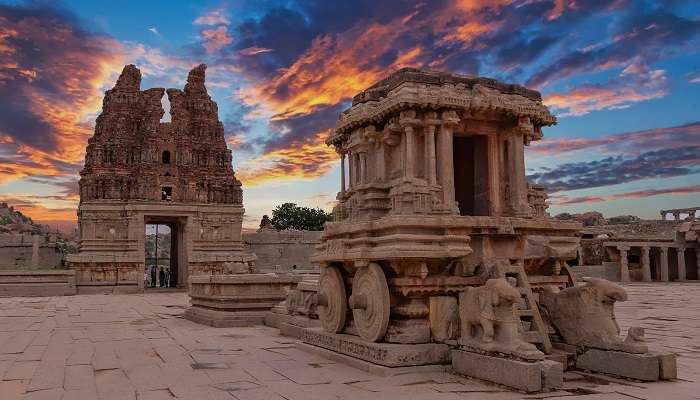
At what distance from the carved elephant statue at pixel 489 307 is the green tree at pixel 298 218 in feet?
178

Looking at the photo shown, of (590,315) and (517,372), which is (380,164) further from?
(517,372)

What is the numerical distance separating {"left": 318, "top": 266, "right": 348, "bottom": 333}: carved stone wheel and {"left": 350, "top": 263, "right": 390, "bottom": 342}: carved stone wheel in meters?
0.40

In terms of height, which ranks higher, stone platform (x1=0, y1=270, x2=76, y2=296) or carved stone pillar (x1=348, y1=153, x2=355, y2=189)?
carved stone pillar (x1=348, y1=153, x2=355, y2=189)

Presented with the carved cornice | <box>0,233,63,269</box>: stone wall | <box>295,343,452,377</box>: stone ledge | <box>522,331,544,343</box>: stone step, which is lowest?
<box>295,343,452,377</box>: stone ledge

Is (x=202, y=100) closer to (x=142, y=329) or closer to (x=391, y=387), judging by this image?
(x=142, y=329)

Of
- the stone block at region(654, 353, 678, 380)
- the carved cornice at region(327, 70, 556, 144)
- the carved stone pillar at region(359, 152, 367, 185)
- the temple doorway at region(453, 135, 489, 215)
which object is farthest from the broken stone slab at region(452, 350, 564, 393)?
the carved stone pillar at region(359, 152, 367, 185)

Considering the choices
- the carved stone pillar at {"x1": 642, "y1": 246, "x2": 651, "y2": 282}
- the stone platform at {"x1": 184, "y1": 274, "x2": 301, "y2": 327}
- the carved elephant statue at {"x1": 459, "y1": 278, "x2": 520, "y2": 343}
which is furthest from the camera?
the carved stone pillar at {"x1": 642, "y1": 246, "x2": 651, "y2": 282}

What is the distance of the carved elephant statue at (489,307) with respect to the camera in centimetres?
606

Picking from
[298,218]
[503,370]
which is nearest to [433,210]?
[503,370]

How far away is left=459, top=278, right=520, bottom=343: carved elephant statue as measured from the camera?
606 cm

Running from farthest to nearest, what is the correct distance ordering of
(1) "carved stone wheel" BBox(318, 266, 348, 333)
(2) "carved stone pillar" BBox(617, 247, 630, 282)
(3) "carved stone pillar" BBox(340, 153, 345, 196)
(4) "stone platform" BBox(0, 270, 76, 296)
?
1. (2) "carved stone pillar" BBox(617, 247, 630, 282)
2. (4) "stone platform" BBox(0, 270, 76, 296)
3. (3) "carved stone pillar" BBox(340, 153, 345, 196)
4. (1) "carved stone wheel" BBox(318, 266, 348, 333)

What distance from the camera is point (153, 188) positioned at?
30266 millimetres

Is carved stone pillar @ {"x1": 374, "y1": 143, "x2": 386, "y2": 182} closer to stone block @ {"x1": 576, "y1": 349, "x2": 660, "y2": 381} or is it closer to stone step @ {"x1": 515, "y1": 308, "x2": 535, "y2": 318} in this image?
stone step @ {"x1": 515, "y1": 308, "x2": 535, "y2": 318}

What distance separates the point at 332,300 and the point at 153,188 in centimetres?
2428
